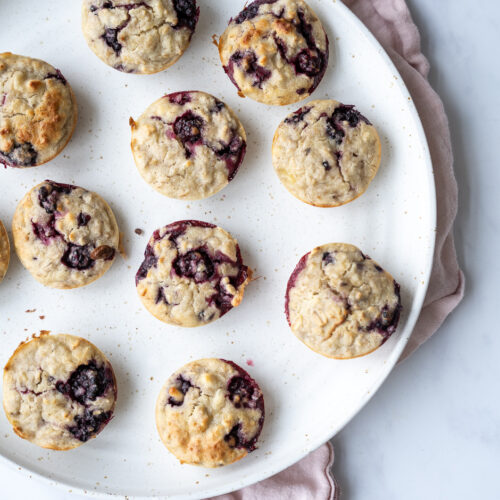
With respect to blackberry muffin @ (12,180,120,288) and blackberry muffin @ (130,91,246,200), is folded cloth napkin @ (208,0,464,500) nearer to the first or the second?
blackberry muffin @ (130,91,246,200)

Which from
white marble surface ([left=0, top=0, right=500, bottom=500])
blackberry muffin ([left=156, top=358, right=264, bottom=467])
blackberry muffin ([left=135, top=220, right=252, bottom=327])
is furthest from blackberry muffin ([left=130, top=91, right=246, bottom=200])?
white marble surface ([left=0, top=0, right=500, bottom=500])

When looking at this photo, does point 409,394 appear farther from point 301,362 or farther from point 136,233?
point 136,233

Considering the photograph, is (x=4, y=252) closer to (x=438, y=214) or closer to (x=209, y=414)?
(x=209, y=414)

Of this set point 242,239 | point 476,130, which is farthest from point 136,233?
point 476,130

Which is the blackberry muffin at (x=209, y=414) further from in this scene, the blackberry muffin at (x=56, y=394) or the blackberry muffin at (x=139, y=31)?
the blackberry muffin at (x=139, y=31)

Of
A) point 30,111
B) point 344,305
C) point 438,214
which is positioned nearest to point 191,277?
point 344,305

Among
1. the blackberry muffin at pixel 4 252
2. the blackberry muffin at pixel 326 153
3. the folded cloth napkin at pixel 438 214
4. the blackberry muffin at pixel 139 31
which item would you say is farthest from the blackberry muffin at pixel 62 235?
the folded cloth napkin at pixel 438 214
